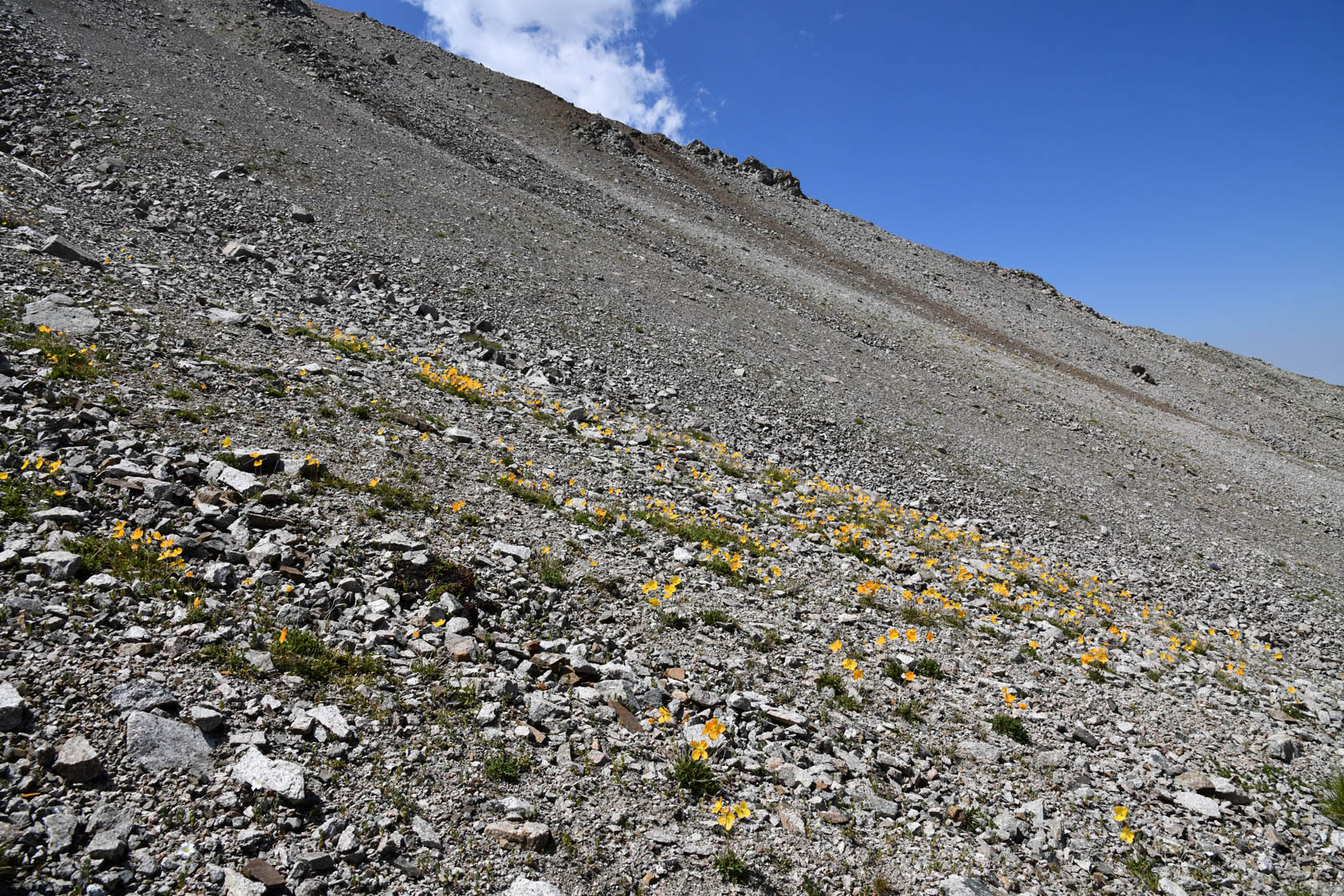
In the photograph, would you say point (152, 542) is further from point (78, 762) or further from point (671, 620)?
point (671, 620)

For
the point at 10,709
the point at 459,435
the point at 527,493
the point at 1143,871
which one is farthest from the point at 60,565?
the point at 1143,871

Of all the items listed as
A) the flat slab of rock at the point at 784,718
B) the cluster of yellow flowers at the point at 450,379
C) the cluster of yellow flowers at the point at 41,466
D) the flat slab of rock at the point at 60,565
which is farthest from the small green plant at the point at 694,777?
the cluster of yellow flowers at the point at 450,379

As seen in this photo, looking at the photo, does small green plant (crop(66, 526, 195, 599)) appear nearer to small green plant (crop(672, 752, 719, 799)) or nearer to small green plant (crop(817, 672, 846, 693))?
small green plant (crop(672, 752, 719, 799))

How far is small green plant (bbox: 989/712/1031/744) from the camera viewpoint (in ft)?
27.5

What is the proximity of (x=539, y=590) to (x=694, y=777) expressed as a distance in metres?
3.69

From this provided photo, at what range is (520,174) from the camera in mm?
41188

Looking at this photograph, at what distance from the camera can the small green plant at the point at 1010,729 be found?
8.38 m

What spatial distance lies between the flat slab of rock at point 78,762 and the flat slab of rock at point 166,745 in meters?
0.23

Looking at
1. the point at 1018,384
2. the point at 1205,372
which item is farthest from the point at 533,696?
the point at 1205,372

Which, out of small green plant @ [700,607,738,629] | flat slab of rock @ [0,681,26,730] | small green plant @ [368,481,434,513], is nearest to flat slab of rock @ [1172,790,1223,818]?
small green plant @ [700,607,738,629]

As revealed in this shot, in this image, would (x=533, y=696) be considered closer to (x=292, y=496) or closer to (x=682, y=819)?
(x=682, y=819)

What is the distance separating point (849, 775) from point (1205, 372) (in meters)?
63.2

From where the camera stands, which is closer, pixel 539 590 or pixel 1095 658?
pixel 539 590

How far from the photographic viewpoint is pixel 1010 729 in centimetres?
841
